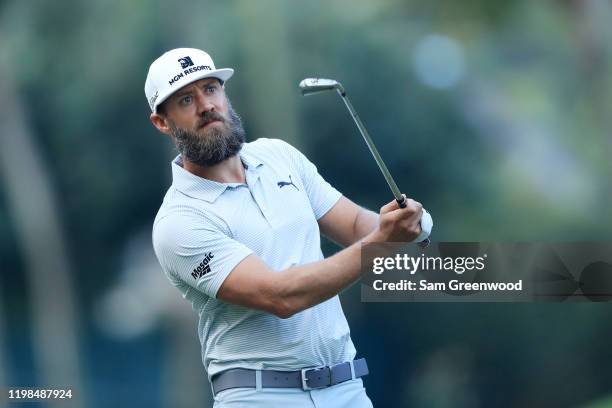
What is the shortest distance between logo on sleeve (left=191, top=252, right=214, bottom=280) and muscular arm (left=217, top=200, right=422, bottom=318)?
0.19 ft

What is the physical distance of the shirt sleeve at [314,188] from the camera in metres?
2.89

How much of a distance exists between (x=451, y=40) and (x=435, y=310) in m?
0.99

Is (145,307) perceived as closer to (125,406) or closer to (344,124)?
(125,406)

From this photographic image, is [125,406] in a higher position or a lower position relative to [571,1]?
lower

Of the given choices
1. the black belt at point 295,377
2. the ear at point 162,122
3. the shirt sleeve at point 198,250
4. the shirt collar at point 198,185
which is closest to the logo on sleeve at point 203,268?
the shirt sleeve at point 198,250

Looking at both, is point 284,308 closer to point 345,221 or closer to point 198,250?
point 198,250

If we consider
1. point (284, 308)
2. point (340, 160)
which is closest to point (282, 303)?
point (284, 308)

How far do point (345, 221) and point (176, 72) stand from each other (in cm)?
59

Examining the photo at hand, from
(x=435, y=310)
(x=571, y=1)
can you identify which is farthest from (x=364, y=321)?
(x=571, y=1)

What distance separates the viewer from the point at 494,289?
392cm

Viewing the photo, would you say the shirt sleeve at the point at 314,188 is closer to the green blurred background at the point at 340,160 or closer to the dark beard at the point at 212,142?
the dark beard at the point at 212,142

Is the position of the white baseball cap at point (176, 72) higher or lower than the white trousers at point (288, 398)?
higher

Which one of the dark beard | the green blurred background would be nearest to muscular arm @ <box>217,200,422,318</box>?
the dark beard

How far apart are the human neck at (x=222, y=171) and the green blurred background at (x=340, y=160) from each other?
54.7 inches
